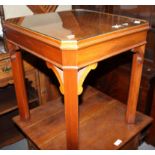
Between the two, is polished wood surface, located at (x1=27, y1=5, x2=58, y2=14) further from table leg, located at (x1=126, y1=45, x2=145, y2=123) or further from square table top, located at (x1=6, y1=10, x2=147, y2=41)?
table leg, located at (x1=126, y1=45, x2=145, y2=123)

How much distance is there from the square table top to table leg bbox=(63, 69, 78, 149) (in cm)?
14

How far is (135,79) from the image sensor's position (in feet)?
3.94

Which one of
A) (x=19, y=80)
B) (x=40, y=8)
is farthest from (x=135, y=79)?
(x=40, y=8)

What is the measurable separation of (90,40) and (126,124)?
0.70 meters

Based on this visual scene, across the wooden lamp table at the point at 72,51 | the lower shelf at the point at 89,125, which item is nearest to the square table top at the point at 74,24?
the wooden lamp table at the point at 72,51

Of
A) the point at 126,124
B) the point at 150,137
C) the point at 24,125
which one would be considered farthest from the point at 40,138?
the point at 150,137

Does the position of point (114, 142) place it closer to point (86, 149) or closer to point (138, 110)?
point (86, 149)

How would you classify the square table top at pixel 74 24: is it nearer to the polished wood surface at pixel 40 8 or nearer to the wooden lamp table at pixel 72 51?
the wooden lamp table at pixel 72 51

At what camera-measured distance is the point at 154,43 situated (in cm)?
139

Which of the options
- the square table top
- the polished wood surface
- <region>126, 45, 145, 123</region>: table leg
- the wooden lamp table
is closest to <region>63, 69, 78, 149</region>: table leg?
the wooden lamp table

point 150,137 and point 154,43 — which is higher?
point 154,43

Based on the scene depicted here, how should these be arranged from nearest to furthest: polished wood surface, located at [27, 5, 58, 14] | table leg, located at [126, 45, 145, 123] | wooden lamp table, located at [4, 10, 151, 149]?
wooden lamp table, located at [4, 10, 151, 149], table leg, located at [126, 45, 145, 123], polished wood surface, located at [27, 5, 58, 14]

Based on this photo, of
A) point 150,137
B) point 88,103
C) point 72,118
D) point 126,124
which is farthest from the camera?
point 150,137

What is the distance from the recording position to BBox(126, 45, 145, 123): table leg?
1139 millimetres
